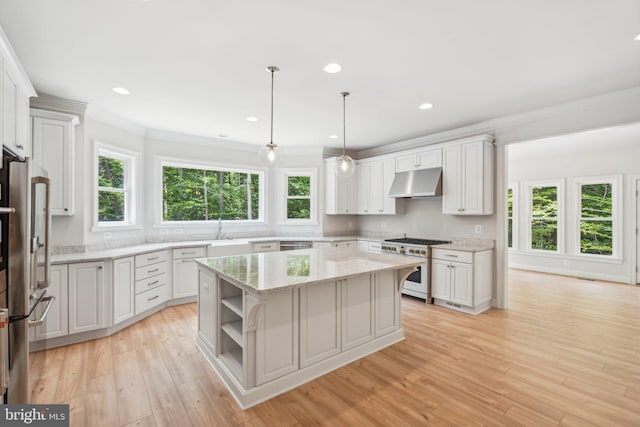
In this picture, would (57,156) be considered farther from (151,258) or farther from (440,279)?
(440,279)

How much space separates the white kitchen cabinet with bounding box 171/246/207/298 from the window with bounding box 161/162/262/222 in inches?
→ 35.0

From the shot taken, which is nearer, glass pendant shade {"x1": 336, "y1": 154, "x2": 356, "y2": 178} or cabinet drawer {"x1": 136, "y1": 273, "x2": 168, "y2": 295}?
glass pendant shade {"x1": 336, "y1": 154, "x2": 356, "y2": 178}

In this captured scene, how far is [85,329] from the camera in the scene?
3182 millimetres

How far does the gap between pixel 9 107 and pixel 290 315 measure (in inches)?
98.4

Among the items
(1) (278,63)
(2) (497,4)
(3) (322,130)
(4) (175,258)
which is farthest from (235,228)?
(2) (497,4)

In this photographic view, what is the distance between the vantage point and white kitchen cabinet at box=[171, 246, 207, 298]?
433 cm

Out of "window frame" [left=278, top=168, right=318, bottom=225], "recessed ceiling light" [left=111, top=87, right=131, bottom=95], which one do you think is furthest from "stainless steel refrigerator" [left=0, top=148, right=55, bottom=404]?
"window frame" [left=278, top=168, right=318, bottom=225]

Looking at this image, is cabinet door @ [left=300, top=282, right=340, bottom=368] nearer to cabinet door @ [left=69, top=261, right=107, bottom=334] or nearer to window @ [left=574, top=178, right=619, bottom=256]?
cabinet door @ [left=69, top=261, right=107, bottom=334]

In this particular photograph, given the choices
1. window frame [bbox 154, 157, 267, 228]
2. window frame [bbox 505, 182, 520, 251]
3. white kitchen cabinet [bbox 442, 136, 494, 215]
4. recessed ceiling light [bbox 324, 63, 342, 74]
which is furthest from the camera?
window frame [bbox 505, 182, 520, 251]

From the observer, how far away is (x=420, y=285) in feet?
14.9

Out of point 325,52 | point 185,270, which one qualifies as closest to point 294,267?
point 325,52

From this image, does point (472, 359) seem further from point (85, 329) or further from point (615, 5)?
point (85, 329)

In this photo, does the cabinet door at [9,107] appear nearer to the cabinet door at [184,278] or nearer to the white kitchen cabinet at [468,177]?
the cabinet door at [184,278]

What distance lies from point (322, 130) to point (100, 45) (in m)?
2.99
